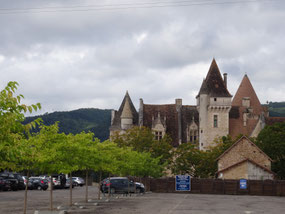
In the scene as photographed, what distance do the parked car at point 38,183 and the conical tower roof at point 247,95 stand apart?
5108 cm

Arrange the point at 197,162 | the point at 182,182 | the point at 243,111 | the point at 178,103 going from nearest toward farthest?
1. the point at 182,182
2. the point at 197,162
3. the point at 243,111
4. the point at 178,103

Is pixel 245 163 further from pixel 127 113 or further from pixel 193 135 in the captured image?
pixel 127 113

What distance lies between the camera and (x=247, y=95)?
98812mm

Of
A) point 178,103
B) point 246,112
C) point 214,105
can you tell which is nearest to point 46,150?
point 214,105

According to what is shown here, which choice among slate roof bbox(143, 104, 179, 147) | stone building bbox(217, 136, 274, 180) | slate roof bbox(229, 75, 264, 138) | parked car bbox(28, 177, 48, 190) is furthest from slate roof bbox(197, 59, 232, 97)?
parked car bbox(28, 177, 48, 190)

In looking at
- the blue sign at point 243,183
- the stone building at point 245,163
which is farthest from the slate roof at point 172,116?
the blue sign at point 243,183

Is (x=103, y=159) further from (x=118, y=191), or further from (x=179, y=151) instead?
(x=179, y=151)

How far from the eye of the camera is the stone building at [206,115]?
9269 cm

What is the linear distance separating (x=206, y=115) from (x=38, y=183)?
43.2 meters

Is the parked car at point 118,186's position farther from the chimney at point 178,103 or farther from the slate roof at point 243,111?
the chimney at point 178,103

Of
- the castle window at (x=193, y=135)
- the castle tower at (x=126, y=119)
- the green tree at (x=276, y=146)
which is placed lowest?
the green tree at (x=276, y=146)

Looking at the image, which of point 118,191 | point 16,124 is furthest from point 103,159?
point 16,124

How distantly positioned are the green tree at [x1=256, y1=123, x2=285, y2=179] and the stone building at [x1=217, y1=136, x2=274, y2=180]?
4.08 m

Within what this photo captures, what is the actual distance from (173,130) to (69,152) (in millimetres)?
75990
